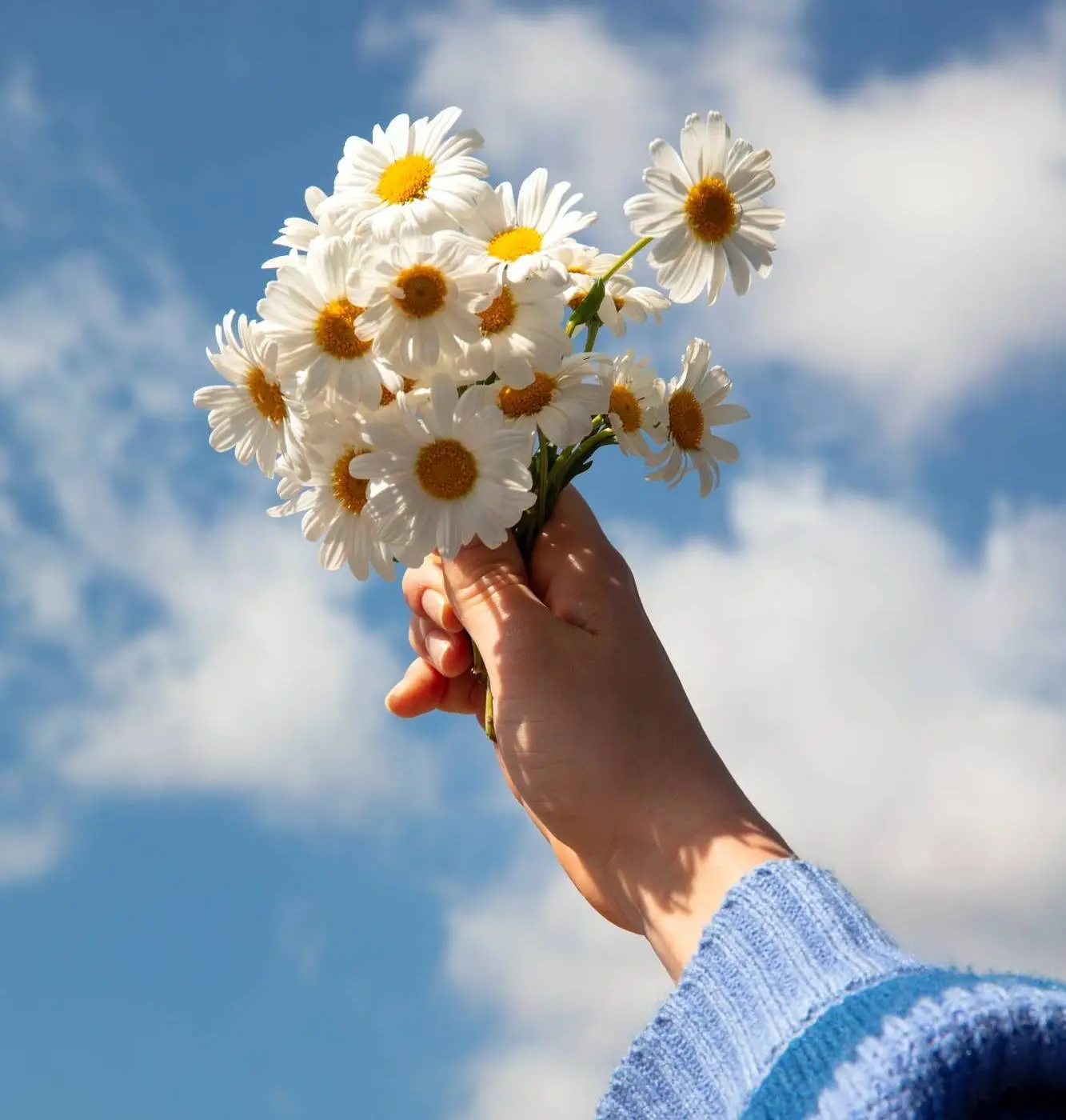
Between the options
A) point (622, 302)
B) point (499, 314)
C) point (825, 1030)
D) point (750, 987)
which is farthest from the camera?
point (622, 302)

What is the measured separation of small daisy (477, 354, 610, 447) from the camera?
1401 mm

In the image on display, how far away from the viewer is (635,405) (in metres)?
1.55

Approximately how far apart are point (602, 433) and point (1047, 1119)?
37.7 inches

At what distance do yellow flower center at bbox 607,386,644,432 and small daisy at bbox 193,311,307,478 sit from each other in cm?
42

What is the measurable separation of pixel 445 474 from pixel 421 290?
8.4 inches

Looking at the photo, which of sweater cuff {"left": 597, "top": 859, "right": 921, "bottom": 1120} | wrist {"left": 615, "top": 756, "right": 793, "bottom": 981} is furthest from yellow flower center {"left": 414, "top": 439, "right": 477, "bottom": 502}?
sweater cuff {"left": 597, "top": 859, "right": 921, "bottom": 1120}

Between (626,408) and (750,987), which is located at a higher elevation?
(626,408)

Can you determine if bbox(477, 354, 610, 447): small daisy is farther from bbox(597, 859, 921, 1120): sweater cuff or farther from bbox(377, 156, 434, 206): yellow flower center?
bbox(597, 859, 921, 1120): sweater cuff

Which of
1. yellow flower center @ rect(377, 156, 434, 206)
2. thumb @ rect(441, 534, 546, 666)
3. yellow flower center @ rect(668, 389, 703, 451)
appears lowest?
thumb @ rect(441, 534, 546, 666)

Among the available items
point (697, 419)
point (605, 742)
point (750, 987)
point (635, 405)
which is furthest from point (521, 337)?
point (750, 987)

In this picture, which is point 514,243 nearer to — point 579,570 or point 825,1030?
point 579,570

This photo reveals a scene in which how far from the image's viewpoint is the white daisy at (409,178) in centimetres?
138

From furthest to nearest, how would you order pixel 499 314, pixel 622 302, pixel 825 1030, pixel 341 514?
1. pixel 622 302
2. pixel 341 514
3. pixel 499 314
4. pixel 825 1030

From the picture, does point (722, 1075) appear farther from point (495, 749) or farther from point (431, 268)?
point (431, 268)
